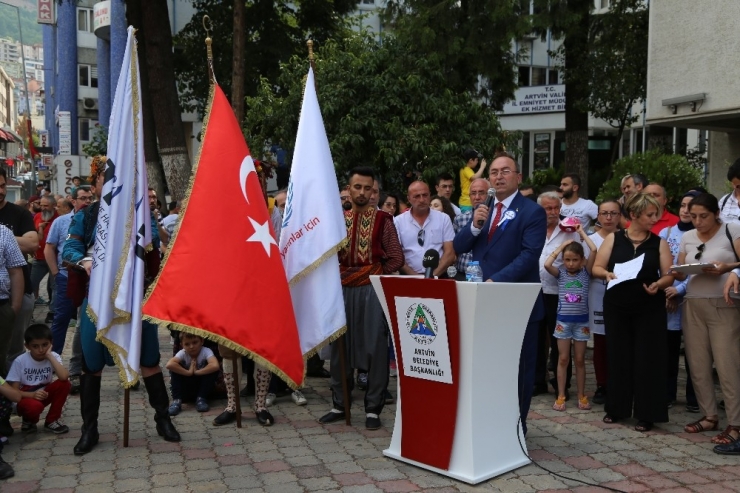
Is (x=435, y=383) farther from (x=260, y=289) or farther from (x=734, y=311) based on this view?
(x=734, y=311)

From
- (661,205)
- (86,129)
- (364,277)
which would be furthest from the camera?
(86,129)

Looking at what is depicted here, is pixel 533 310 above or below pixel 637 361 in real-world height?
above

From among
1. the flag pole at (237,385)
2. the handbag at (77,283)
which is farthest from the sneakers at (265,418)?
the handbag at (77,283)

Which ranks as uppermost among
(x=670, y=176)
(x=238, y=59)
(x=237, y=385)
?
(x=238, y=59)

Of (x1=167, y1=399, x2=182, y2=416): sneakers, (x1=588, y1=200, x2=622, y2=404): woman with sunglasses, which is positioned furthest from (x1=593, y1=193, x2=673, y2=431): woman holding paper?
(x1=167, y1=399, x2=182, y2=416): sneakers

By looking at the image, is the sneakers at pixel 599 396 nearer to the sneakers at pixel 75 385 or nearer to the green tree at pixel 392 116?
the sneakers at pixel 75 385

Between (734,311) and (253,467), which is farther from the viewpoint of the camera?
(734,311)

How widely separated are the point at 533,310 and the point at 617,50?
1596 centimetres

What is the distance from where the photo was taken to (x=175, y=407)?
22.9 ft

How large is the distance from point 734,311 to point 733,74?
30.0 feet

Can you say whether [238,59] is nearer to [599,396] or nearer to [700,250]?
[599,396]

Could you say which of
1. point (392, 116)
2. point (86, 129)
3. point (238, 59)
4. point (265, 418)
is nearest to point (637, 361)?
point (265, 418)

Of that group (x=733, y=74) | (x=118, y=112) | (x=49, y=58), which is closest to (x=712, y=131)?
(x=733, y=74)

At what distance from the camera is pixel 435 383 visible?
5219mm
